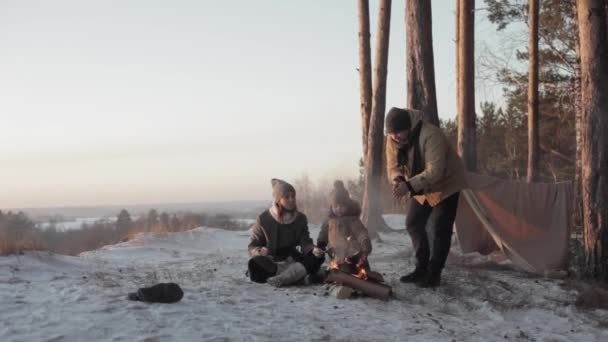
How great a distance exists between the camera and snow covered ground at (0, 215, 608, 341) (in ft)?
12.6

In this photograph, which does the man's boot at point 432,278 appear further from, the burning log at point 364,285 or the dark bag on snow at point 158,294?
the dark bag on snow at point 158,294

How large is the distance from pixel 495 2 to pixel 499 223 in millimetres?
13841

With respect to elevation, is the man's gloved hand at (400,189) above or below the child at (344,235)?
above

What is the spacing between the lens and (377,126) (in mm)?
12312

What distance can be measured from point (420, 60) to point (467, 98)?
9.92 feet

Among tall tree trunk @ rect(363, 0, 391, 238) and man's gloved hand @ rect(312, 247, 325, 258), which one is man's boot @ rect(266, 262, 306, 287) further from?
tall tree trunk @ rect(363, 0, 391, 238)

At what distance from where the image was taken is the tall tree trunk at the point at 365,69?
13312mm

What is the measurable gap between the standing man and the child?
0.55 meters

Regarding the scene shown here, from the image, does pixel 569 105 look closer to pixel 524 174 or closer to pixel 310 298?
pixel 310 298

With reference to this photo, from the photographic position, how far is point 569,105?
1554cm

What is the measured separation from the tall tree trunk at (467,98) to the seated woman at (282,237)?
6.12m

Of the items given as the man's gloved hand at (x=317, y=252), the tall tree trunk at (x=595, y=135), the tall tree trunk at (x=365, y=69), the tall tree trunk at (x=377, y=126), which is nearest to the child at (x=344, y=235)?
the man's gloved hand at (x=317, y=252)

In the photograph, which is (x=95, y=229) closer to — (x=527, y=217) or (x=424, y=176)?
(x=527, y=217)

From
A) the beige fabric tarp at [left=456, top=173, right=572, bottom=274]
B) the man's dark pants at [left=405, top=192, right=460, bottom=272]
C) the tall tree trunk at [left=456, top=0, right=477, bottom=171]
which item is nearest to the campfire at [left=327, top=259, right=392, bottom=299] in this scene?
the man's dark pants at [left=405, top=192, right=460, bottom=272]
